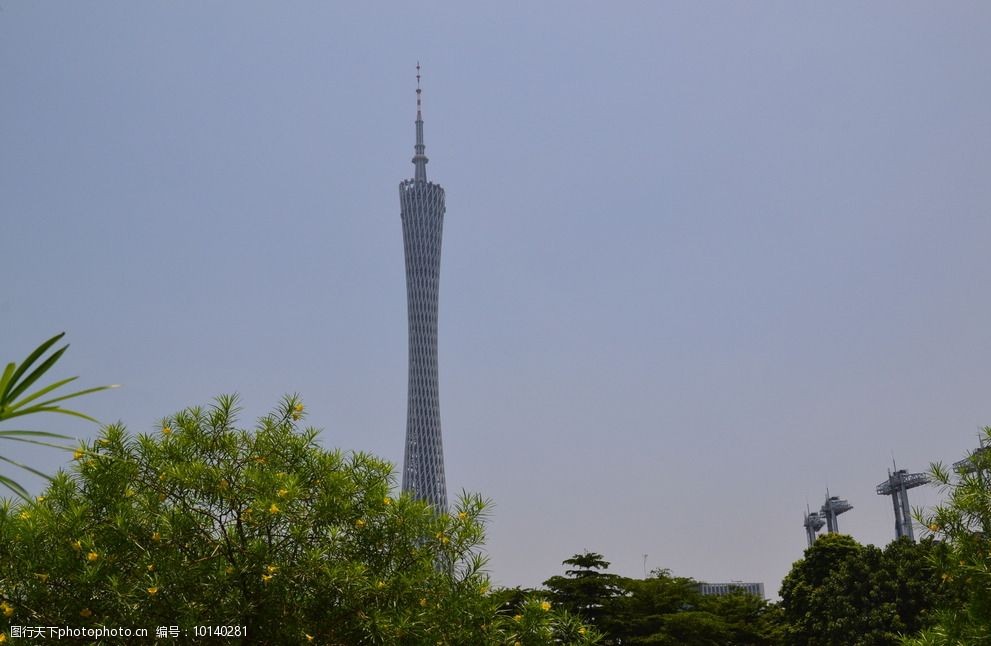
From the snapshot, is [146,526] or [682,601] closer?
[146,526]

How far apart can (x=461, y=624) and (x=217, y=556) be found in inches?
93.6

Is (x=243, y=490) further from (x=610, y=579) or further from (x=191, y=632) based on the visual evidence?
(x=610, y=579)

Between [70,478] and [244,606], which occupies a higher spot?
[70,478]

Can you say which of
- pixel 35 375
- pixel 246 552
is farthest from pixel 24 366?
pixel 246 552

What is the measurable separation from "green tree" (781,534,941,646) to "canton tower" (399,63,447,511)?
38145 mm

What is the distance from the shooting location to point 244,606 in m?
8.77

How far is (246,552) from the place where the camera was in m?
8.84

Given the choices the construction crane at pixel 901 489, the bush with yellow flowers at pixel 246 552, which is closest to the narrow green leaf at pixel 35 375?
the bush with yellow flowers at pixel 246 552

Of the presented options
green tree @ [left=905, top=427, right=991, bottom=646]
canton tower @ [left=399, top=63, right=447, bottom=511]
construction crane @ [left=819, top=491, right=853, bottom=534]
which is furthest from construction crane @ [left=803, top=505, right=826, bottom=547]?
green tree @ [left=905, top=427, right=991, bottom=646]

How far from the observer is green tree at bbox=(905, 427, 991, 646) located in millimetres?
9023

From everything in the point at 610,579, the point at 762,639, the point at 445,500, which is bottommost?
the point at 762,639

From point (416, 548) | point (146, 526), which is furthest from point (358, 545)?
point (146, 526)

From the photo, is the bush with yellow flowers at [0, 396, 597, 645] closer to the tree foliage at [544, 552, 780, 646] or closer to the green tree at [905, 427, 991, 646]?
the green tree at [905, 427, 991, 646]

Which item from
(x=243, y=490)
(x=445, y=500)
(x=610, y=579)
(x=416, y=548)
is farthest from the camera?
(x=445, y=500)
